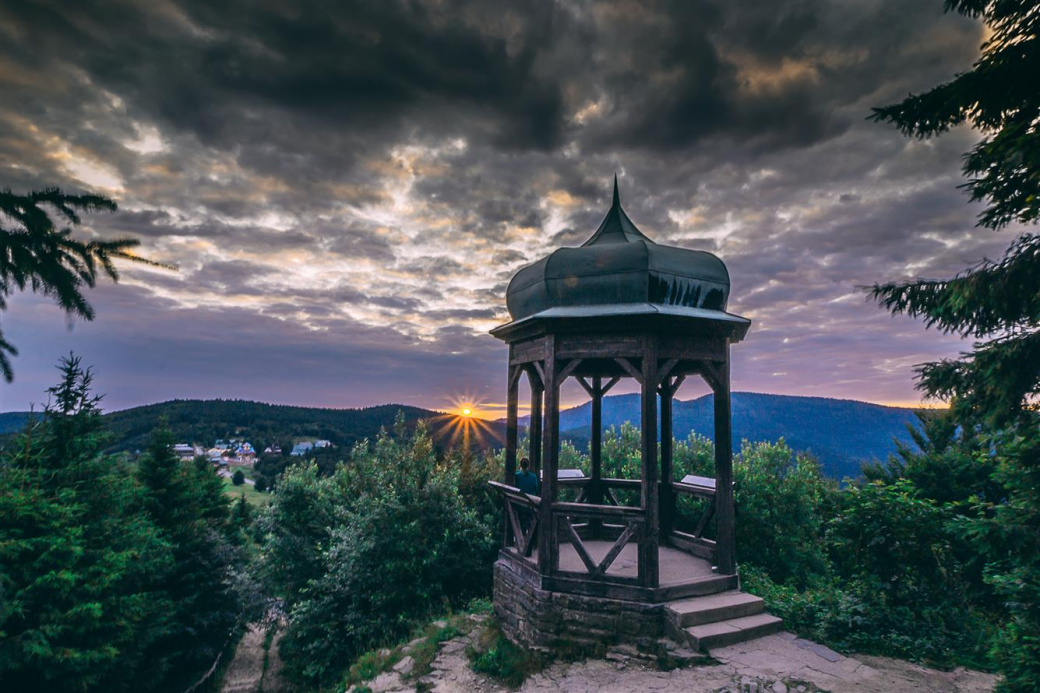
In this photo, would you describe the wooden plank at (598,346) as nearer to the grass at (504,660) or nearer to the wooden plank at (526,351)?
the wooden plank at (526,351)

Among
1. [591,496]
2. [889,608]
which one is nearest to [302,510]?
[591,496]

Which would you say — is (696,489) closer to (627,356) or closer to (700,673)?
(627,356)

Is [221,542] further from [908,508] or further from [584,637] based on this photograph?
[908,508]

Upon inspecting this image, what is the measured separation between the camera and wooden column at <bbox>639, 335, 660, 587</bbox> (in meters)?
6.78

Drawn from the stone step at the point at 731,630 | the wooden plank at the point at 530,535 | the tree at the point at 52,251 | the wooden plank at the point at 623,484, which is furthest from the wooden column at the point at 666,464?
the tree at the point at 52,251

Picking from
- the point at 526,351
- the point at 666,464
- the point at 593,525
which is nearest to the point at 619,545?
the point at 526,351

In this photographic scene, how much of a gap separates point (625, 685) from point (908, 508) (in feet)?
16.6

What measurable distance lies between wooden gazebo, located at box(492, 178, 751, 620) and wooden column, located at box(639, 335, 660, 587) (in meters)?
0.01

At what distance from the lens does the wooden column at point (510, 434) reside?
9094mm

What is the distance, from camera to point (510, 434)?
9.52 m

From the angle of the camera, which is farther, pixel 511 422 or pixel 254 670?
pixel 254 670

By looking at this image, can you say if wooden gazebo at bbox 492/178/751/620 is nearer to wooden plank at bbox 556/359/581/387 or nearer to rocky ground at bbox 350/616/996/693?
wooden plank at bbox 556/359/581/387

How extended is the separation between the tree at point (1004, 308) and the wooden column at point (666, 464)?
16.4 ft

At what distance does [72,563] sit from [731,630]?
1194cm
